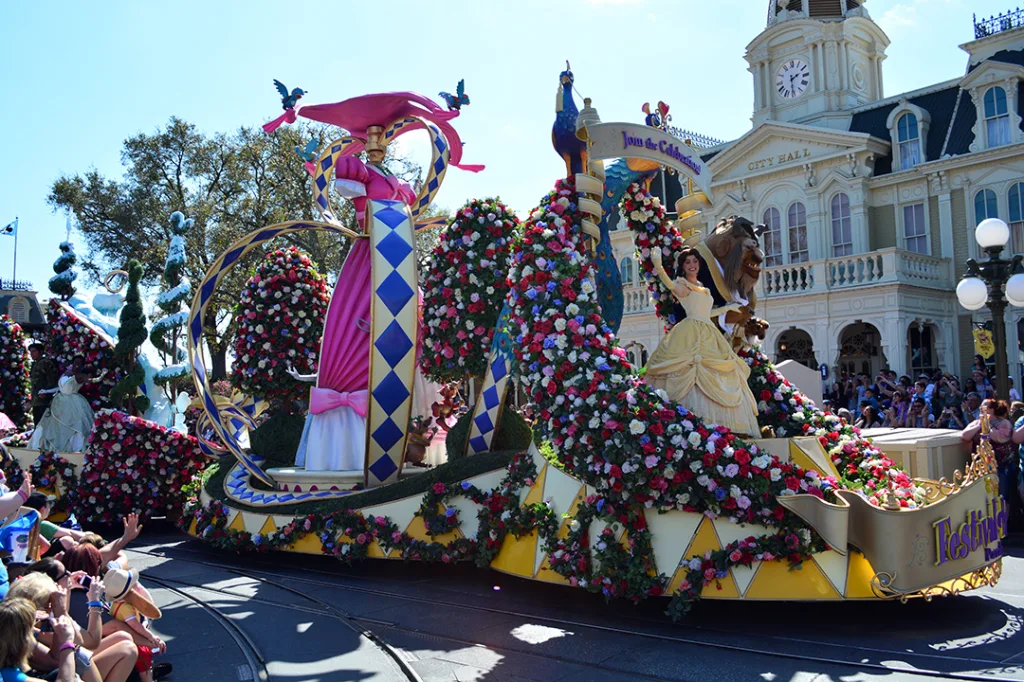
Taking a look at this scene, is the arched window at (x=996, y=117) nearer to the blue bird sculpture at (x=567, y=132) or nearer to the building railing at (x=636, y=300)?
the building railing at (x=636, y=300)

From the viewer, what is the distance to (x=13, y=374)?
1577cm

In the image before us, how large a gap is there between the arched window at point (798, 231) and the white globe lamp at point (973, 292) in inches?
547

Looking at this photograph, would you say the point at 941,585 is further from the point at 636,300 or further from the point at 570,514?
the point at 636,300

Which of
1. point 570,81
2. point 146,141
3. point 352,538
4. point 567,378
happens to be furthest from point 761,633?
point 146,141

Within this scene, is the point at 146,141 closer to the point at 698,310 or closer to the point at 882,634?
the point at 698,310

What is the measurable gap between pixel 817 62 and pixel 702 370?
20.4m

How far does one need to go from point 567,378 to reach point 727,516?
160 cm

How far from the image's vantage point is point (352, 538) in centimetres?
839

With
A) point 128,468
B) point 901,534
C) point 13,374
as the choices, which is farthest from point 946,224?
point 13,374

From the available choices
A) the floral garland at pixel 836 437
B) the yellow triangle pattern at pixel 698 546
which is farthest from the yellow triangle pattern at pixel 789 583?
the floral garland at pixel 836 437

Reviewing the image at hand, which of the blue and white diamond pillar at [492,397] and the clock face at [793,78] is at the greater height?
the clock face at [793,78]

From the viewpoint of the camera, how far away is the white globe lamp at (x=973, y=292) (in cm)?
974

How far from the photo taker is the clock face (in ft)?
80.5

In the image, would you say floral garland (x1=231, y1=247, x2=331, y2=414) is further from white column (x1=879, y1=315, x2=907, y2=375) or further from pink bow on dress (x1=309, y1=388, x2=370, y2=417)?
white column (x1=879, y1=315, x2=907, y2=375)
